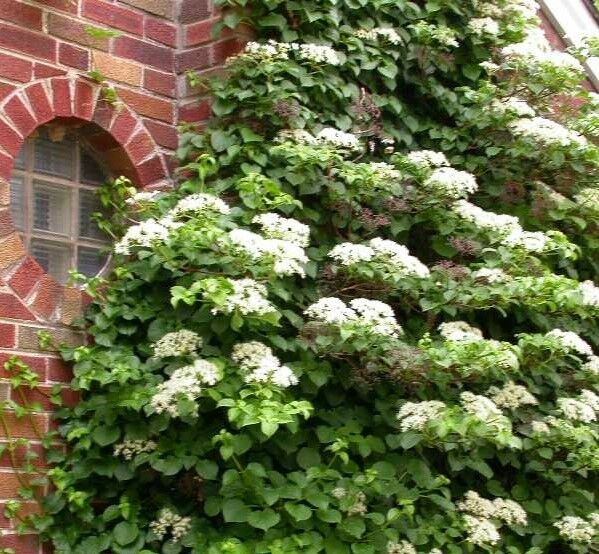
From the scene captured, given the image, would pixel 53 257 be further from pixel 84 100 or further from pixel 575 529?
pixel 575 529

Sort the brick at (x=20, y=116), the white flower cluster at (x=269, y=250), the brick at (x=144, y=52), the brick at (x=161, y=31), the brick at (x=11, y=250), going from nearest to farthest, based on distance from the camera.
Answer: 1. the white flower cluster at (x=269, y=250)
2. the brick at (x=11, y=250)
3. the brick at (x=20, y=116)
4. the brick at (x=144, y=52)
5. the brick at (x=161, y=31)

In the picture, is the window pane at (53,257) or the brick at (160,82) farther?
the brick at (160,82)

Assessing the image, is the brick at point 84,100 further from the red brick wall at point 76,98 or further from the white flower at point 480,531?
the white flower at point 480,531

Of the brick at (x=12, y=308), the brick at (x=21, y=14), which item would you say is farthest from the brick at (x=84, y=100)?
the brick at (x=12, y=308)

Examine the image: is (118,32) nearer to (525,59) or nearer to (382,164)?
(382,164)

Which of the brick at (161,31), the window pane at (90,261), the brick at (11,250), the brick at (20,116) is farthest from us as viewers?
the brick at (161,31)

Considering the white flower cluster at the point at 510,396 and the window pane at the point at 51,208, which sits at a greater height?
the window pane at the point at 51,208

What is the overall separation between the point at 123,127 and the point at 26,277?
2.24 feet

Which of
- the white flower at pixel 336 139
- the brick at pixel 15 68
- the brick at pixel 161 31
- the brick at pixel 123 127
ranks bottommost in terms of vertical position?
the white flower at pixel 336 139

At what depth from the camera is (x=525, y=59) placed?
4.26 meters

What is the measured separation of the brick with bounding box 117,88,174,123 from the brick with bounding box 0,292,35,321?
33.8 inches

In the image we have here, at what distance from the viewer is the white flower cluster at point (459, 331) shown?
134 inches

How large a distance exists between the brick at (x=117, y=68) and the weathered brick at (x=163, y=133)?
6.0 inches

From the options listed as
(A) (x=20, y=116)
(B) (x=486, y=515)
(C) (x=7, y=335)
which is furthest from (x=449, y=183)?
(C) (x=7, y=335)
